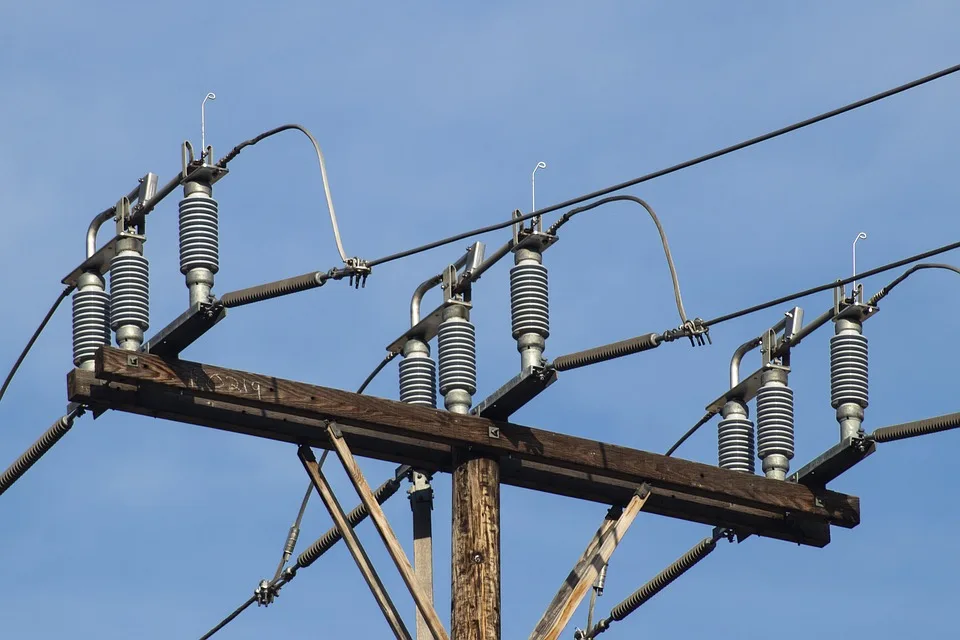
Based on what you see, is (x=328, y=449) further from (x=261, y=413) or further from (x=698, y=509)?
(x=698, y=509)

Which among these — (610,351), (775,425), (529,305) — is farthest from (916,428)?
(529,305)

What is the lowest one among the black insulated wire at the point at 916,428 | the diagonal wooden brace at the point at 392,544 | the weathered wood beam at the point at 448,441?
the diagonal wooden brace at the point at 392,544

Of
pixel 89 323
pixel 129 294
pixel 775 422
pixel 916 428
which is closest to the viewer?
pixel 129 294

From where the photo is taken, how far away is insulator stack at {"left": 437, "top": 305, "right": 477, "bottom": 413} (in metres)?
15.0

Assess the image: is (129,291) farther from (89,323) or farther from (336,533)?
(336,533)

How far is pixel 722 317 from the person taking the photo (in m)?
14.8

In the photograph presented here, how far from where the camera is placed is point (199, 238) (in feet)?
46.9

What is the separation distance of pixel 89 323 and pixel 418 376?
213cm

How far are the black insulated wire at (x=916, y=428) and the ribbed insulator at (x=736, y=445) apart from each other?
94cm

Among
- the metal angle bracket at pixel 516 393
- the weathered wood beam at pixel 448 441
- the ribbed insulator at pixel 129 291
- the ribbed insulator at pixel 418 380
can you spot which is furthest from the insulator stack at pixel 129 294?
the metal angle bracket at pixel 516 393

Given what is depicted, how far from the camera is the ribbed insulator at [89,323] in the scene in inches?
565

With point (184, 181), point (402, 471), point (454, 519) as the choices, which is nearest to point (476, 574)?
point (454, 519)

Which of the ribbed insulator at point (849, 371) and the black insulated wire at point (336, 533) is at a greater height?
the ribbed insulator at point (849, 371)

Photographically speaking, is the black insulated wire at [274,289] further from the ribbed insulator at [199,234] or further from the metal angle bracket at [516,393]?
the metal angle bracket at [516,393]
